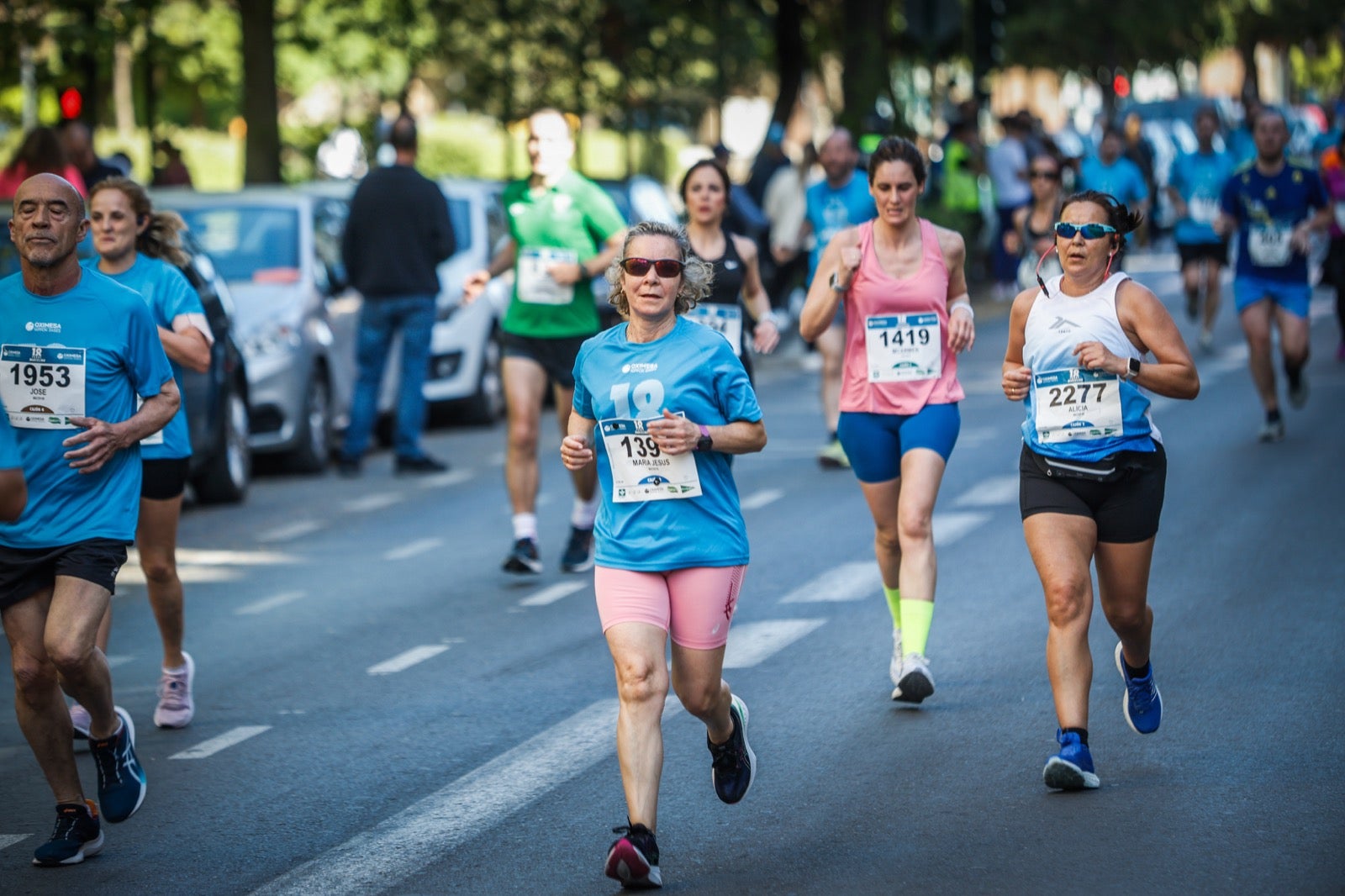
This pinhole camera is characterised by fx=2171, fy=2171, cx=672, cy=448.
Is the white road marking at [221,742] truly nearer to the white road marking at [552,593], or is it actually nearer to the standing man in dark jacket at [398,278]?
the white road marking at [552,593]

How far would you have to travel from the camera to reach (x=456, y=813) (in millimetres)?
6496

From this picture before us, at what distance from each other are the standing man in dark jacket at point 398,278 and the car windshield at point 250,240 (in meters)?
0.45

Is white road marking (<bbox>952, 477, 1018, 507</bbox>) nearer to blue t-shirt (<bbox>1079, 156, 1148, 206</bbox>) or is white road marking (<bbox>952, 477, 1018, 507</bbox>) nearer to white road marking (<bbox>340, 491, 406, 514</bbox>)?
white road marking (<bbox>340, 491, 406, 514</bbox>)

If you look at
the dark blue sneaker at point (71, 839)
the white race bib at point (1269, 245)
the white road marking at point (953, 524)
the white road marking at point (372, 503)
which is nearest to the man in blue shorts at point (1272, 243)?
the white race bib at point (1269, 245)

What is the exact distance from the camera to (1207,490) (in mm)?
12539

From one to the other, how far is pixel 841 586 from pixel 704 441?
4.37 metres

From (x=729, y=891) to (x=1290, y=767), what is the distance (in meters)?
2.05

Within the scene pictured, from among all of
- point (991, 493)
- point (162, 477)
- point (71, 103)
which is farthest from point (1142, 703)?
point (71, 103)

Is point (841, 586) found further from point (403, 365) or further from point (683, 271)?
point (403, 365)

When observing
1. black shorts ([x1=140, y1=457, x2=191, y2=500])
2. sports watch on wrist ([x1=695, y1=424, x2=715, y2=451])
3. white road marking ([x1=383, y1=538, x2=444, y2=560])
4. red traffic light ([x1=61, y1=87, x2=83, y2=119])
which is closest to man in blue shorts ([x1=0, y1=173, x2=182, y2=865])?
black shorts ([x1=140, y1=457, x2=191, y2=500])

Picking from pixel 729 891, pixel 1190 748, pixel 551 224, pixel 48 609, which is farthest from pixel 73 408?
pixel 551 224

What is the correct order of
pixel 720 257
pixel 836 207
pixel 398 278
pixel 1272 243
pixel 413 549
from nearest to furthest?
pixel 720 257 < pixel 413 549 < pixel 836 207 < pixel 1272 243 < pixel 398 278

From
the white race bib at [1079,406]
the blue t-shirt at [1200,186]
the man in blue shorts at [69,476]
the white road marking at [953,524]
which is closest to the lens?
the man in blue shorts at [69,476]

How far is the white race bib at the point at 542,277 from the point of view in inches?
424
